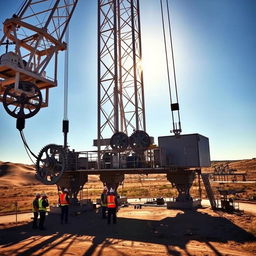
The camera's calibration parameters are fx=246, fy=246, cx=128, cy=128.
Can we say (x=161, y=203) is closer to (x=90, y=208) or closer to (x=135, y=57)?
(x=90, y=208)

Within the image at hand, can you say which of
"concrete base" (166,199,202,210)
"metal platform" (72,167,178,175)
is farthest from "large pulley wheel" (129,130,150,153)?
"concrete base" (166,199,202,210)

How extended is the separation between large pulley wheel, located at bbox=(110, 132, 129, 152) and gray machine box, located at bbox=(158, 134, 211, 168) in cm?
264

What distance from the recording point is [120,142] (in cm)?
1869

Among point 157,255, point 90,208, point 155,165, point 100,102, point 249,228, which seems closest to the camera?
point 157,255

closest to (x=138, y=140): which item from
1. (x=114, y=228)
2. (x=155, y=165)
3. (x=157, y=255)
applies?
(x=155, y=165)

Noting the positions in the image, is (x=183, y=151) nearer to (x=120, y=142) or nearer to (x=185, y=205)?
(x=185, y=205)

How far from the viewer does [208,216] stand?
14.5 m

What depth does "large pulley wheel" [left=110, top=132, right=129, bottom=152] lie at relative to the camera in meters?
18.5

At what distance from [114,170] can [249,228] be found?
9.46 meters

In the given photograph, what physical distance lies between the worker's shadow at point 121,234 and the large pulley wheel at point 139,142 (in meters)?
5.22

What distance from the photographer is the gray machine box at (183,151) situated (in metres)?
16.4

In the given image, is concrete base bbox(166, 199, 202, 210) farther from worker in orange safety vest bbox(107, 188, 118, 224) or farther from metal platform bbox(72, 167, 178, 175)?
worker in orange safety vest bbox(107, 188, 118, 224)

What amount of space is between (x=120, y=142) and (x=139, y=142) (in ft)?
5.11

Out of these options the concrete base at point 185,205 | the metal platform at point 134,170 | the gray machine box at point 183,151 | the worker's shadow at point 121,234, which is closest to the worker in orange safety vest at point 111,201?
the worker's shadow at point 121,234
